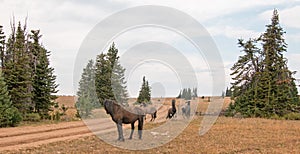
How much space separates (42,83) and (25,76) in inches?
172

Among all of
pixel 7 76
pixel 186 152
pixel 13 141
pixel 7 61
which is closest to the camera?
pixel 186 152

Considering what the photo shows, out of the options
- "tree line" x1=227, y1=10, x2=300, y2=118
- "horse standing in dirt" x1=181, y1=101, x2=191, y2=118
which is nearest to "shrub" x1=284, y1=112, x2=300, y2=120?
"tree line" x1=227, y1=10, x2=300, y2=118

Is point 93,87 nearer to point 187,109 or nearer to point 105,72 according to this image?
point 105,72

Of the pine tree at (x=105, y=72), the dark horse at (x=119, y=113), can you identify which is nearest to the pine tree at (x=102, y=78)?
the pine tree at (x=105, y=72)

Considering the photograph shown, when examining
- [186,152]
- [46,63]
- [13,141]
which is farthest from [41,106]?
[186,152]

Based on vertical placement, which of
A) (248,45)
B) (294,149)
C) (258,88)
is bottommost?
(294,149)

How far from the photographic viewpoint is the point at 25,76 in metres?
31.8

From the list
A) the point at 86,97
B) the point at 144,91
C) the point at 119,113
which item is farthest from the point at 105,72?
the point at 119,113

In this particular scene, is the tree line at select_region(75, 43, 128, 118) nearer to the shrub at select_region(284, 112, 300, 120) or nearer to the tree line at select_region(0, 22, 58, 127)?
the tree line at select_region(0, 22, 58, 127)

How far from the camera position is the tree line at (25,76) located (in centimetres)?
3123

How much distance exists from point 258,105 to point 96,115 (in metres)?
21.8

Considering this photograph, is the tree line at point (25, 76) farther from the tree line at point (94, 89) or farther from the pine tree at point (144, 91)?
the pine tree at point (144, 91)

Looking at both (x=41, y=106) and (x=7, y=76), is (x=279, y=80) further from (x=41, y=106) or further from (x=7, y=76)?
(x=7, y=76)

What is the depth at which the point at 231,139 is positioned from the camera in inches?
776
